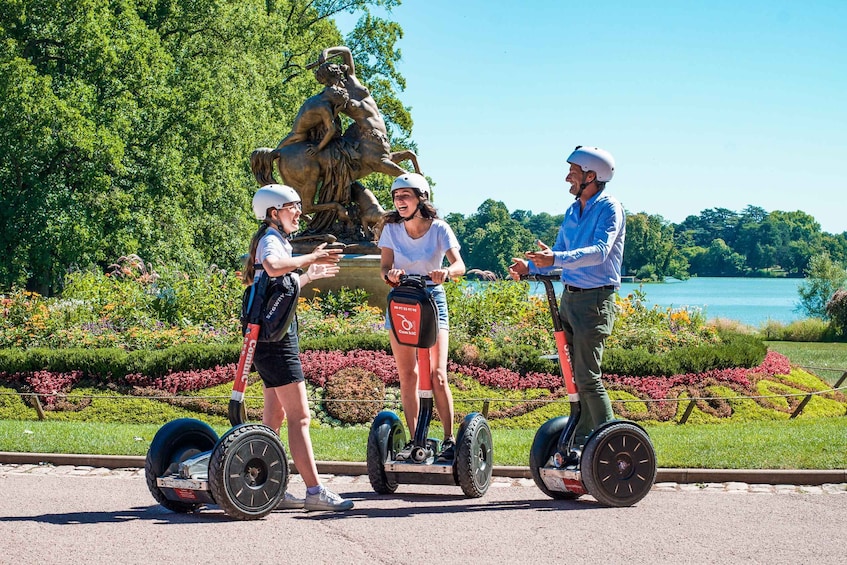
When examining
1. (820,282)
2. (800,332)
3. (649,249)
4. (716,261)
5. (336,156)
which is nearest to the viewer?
(336,156)

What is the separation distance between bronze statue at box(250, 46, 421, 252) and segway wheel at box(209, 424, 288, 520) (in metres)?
10.2

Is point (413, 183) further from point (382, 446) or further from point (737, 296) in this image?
point (737, 296)

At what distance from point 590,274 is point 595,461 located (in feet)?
3.94

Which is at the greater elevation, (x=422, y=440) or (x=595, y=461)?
(x=422, y=440)

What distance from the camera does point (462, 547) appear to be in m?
5.75

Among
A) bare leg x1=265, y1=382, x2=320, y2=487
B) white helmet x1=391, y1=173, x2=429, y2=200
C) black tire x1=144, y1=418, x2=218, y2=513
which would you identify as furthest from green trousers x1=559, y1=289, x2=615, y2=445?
black tire x1=144, y1=418, x2=218, y2=513

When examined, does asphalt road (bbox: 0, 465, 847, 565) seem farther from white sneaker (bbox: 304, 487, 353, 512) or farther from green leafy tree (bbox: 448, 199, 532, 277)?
green leafy tree (bbox: 448, 199, 532, 277)

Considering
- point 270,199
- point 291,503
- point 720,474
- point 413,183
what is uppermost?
point 413,183

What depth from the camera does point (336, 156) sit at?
17.0 metres

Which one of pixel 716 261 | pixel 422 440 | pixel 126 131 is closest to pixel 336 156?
pixel 422 440

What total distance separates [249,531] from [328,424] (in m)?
5.39

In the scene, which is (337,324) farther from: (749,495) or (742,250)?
(742,250)

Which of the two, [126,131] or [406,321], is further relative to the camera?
[126,131]

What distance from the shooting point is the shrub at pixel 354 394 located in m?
11.7
